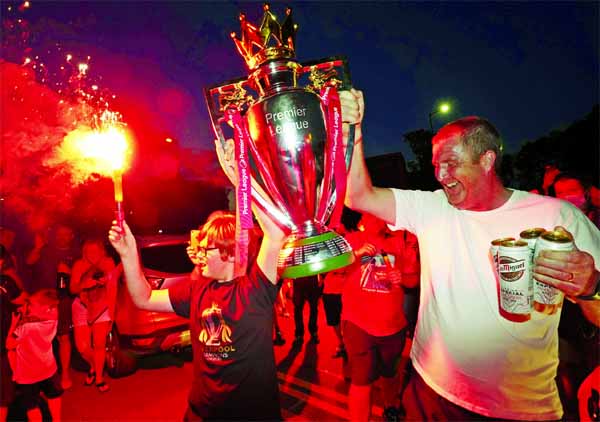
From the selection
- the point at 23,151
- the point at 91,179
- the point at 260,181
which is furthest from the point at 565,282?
the point at 91,179

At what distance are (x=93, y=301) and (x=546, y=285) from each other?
6.03 meters

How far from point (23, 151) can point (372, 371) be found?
1049cm

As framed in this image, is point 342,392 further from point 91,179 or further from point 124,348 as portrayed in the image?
point 91,179

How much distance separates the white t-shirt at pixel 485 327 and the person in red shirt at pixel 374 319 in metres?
1.69

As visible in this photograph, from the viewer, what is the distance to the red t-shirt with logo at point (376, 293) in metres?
4.00

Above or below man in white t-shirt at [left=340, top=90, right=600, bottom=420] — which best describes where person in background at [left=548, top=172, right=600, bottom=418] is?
below

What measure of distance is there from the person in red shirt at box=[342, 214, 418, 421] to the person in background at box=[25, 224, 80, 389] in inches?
153

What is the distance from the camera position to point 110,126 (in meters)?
2.25

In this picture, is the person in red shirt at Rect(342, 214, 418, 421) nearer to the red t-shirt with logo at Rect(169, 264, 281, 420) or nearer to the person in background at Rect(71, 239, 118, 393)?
the red t-shirt with logo at Rect(169, 264, 281, 420)

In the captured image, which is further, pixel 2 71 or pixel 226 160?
pixel 2 71

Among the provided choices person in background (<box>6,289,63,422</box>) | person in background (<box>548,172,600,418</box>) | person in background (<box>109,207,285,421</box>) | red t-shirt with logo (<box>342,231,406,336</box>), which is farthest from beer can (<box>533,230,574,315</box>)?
person in background (<box>6,289,63,422</box>)

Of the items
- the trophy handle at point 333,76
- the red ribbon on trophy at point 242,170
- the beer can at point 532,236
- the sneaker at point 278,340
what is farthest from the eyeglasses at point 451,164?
the sneaker at point 278,340

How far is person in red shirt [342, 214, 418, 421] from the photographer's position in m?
3.90

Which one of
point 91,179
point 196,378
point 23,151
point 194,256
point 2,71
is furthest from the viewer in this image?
point 91,179
